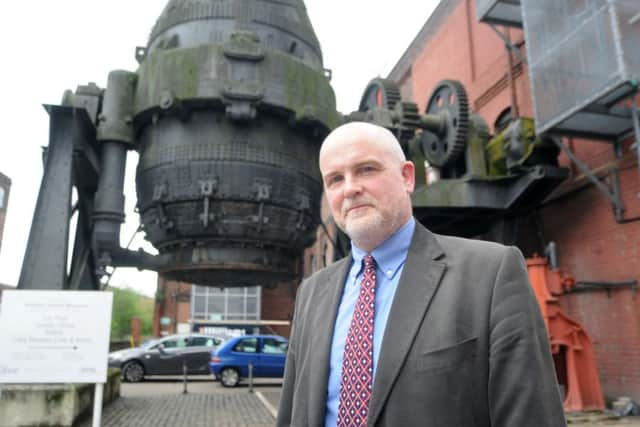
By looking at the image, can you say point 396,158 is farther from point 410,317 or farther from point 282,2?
point 282,2

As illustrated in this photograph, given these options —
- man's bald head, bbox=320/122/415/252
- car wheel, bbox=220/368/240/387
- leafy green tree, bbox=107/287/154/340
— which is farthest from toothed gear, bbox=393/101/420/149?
leafy green tree, bbox=107/287/154/340

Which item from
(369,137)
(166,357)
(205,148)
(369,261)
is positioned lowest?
(166,357)

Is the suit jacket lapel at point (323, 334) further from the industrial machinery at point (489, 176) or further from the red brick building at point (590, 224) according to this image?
the red brick building at point (590, 224)

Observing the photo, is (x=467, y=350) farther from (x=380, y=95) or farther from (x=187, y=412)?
(x=187, y=412)

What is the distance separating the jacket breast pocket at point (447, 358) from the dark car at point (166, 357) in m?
14.9

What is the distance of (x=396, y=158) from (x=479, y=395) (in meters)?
0.83

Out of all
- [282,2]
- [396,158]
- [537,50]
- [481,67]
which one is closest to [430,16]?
[481,67]

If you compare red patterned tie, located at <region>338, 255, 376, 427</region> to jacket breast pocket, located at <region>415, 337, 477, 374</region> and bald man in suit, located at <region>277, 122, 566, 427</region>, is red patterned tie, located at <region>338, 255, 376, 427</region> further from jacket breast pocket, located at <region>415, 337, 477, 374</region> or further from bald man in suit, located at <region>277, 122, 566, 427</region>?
jacket breast pocket, located at <region>415, 337, 477, 374</region>

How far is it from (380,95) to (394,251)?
7.51m

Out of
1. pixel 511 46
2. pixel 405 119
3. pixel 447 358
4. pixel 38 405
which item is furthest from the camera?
pixel 511 46

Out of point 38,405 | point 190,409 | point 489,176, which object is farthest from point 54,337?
point 489,176

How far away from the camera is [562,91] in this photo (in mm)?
7762

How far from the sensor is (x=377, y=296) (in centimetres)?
168

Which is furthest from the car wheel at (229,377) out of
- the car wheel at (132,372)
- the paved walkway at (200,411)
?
the car wheel at (132,372)
